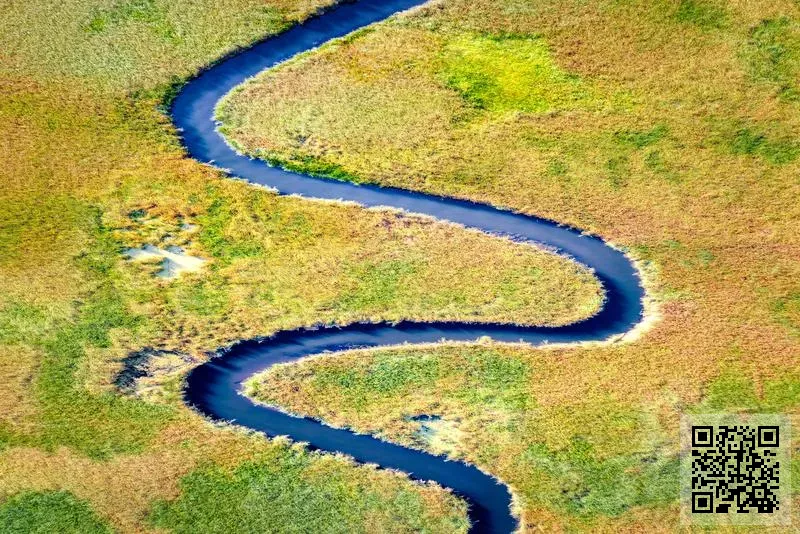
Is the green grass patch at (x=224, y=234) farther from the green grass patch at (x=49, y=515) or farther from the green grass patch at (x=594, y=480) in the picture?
the green grass patch at (x=594, y=480)

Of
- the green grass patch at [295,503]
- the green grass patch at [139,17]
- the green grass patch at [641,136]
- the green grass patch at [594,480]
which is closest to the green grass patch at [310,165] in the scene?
the green grass patch at [139,17]

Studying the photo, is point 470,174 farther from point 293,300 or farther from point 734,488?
point 734,488

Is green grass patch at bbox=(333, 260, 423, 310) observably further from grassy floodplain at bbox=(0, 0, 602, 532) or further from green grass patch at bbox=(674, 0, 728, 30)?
green grass patch at bbox=(674, 0, 728, 30)

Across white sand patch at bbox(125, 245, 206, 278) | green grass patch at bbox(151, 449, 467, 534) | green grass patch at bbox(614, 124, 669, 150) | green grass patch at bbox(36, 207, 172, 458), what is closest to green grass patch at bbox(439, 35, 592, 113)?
green grass patch at bbox(614, 124, 669, 150)

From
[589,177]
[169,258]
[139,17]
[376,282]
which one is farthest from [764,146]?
[139,17]

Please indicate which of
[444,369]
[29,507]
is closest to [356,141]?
[444,369]

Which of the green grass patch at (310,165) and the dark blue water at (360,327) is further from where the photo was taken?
the green grass patch at (310,165)

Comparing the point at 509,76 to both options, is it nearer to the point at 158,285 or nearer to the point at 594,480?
the point at 158,285

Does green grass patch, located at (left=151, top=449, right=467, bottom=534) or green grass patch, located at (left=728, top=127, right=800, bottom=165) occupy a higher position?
green grass patch, located at (left=728, top=127, right=800, bottom=165)
